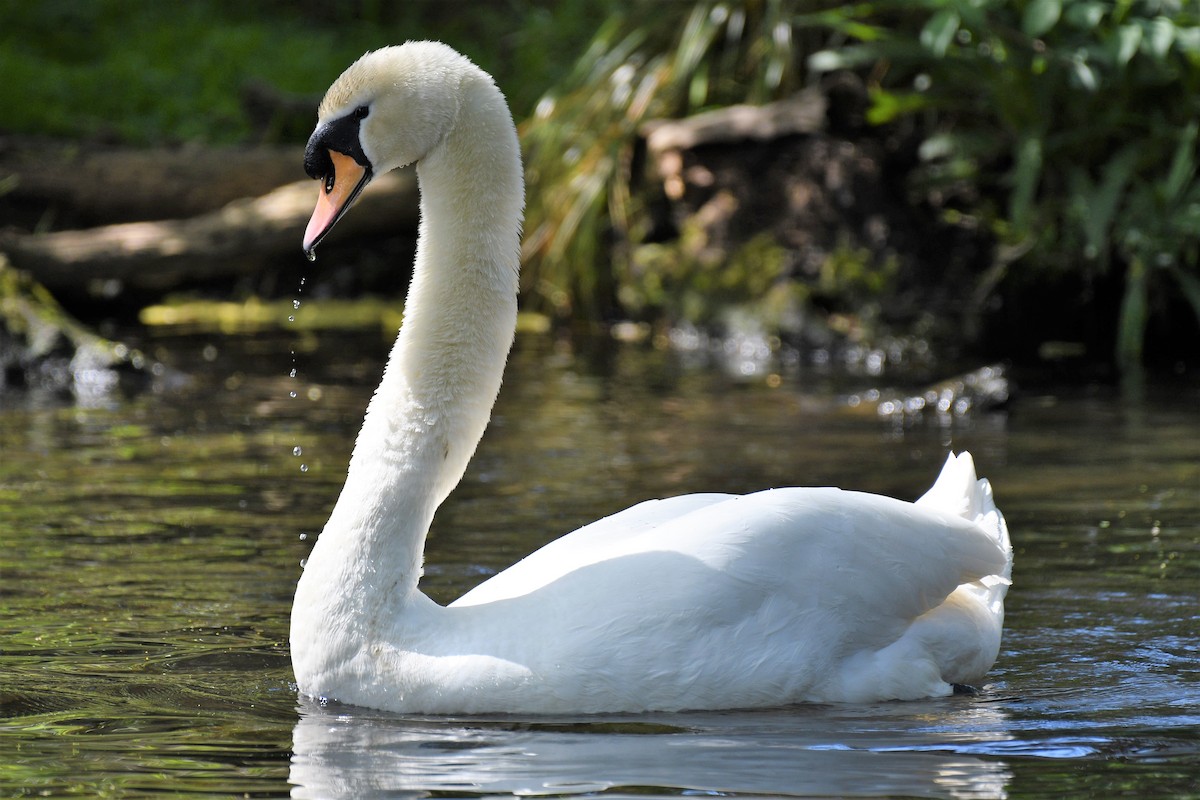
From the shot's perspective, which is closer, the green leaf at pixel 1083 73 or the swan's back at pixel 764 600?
the swan's back at pixel 764 600

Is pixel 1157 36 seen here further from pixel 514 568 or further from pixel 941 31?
pixel 514 568

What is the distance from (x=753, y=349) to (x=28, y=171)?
550cm

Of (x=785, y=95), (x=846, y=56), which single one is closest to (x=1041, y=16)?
(x=846, y=56)

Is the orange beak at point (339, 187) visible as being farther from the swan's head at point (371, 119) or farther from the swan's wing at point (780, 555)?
the swan's wing at point (780, 555)

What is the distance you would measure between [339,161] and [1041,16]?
6.32 m

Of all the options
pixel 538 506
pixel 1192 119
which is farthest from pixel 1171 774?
pixel 1192 119

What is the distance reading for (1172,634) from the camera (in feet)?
15.3

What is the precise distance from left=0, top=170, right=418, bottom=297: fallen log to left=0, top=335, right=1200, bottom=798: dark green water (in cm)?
209

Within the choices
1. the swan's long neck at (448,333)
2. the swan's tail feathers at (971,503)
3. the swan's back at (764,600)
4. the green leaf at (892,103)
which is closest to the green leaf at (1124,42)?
the green leaf at (892,103)

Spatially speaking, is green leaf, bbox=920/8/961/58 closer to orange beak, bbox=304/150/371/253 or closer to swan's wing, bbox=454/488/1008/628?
swan's wing, bbox=454/488/1008/628

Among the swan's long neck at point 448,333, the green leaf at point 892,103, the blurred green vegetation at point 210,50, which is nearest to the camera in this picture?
the swan's long neck at point 448,333

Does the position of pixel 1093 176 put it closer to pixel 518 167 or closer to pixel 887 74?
pixel 887 74

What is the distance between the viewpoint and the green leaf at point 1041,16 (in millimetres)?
9398

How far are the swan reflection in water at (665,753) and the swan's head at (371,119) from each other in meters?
1.12
